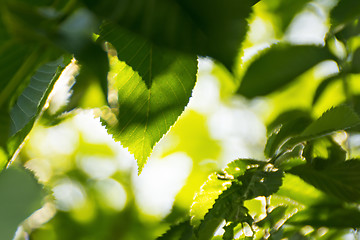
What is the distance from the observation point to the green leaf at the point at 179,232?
827mm

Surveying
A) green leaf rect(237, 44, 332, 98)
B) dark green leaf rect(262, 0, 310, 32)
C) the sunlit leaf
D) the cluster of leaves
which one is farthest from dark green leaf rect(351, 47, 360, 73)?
the sunlit leaf

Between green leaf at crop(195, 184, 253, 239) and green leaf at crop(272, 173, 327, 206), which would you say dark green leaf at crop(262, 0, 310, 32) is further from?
green leaf at crop(195, 184, 253, 239)

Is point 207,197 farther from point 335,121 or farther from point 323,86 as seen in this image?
point 323,86

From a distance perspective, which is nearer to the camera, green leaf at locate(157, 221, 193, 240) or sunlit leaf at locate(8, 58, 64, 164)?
sunlit leaf at locate(8, 58, 64, 164)

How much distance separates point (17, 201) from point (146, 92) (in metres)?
0.28

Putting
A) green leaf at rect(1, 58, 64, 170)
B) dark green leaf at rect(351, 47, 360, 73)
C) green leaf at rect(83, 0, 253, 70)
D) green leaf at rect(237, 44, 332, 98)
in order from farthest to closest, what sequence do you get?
1. dark green leaf at rect(351, 47, 360, 73)
2. green leaf at rect(237, 44, 332, 98)
3. green leaf at rect(1, 58, 64, 170)
4. green leaf at rect(83, 0, 253, 70)

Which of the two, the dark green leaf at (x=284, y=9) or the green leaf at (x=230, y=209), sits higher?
the dark green leaf at (x=284, y=9)

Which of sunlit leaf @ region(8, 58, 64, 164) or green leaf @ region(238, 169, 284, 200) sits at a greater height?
sunlit leaf @ region(8, 58, 64, 164)

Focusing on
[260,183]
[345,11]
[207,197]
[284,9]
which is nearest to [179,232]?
[207,197]

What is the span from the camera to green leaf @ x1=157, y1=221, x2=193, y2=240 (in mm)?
827

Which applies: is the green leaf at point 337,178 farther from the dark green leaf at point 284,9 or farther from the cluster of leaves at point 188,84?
the dark green leaf at point 284,9

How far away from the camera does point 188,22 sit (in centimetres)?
38

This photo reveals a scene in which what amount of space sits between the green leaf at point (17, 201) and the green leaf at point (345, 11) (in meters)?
0.62

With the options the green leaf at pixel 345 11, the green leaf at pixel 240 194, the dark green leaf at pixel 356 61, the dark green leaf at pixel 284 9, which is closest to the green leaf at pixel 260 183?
the green leaf at pixel 240 194
